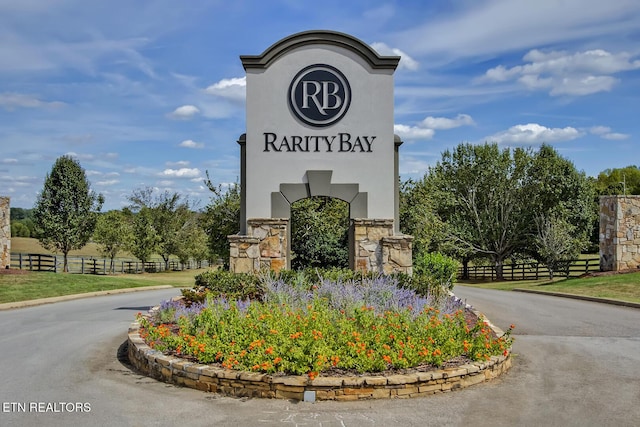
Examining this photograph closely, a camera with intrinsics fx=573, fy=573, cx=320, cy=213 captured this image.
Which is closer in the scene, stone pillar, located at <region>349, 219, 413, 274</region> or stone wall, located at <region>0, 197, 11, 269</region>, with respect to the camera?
stone pillar, located at <region>349, 219, 413, 274</region>

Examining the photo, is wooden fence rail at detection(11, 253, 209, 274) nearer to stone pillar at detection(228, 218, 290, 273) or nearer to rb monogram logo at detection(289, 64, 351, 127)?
stone pillar at detection(228, 218, 290, 273)

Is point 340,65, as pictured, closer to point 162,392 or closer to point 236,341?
point 236,341

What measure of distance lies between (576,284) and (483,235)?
606 inches

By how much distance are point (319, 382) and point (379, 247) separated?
24.8 ft

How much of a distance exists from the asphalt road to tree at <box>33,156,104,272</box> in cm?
2612

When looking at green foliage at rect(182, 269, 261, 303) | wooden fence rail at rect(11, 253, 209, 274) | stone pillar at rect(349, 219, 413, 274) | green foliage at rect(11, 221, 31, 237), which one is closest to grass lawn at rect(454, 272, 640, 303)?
stone pillar at rect(349, 219, 413, 274)

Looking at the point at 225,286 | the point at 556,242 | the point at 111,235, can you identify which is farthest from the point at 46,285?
the point at 556,242

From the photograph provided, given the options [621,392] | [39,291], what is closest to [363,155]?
[621,392]

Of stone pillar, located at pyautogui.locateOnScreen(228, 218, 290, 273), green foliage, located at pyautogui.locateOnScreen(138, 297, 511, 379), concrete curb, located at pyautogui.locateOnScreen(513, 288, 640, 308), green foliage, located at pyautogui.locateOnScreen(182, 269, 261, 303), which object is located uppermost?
stone pillar, located at pyautogui.locateOnScreen(228, 218, 290, 273)

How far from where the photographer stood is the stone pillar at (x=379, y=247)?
14.3 meters

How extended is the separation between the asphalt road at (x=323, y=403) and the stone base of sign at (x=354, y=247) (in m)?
3.44

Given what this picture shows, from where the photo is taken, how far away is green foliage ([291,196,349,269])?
1880cm

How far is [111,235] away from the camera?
41.8 metres

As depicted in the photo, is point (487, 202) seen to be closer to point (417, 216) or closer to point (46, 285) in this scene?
point (417, 216)
